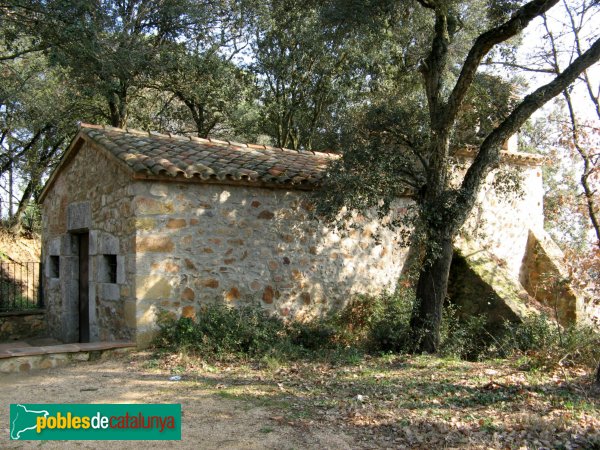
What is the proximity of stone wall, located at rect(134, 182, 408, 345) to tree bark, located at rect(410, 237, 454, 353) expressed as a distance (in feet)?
3.00

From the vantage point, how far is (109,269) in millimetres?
8102

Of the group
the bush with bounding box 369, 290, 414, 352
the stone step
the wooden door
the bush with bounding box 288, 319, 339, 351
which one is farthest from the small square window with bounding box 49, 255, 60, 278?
the bush with bounding box 369, 290, 414, 352

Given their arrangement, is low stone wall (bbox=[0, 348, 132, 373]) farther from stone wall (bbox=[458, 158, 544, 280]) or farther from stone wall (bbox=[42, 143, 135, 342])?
stone wall (bbox=[458, 158, 544, 280])

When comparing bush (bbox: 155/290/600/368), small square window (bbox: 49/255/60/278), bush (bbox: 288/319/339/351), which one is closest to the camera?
bush (bbox: 155/290/600/368)

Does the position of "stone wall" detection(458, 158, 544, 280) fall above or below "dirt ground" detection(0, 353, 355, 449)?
above

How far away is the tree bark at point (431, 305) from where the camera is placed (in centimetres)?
737

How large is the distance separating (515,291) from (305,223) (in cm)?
403

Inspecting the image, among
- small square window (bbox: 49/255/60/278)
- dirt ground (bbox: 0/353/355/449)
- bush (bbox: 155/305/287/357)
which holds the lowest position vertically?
dirt ground (bbox: 0/353/355/449)

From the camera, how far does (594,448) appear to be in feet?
12.4
